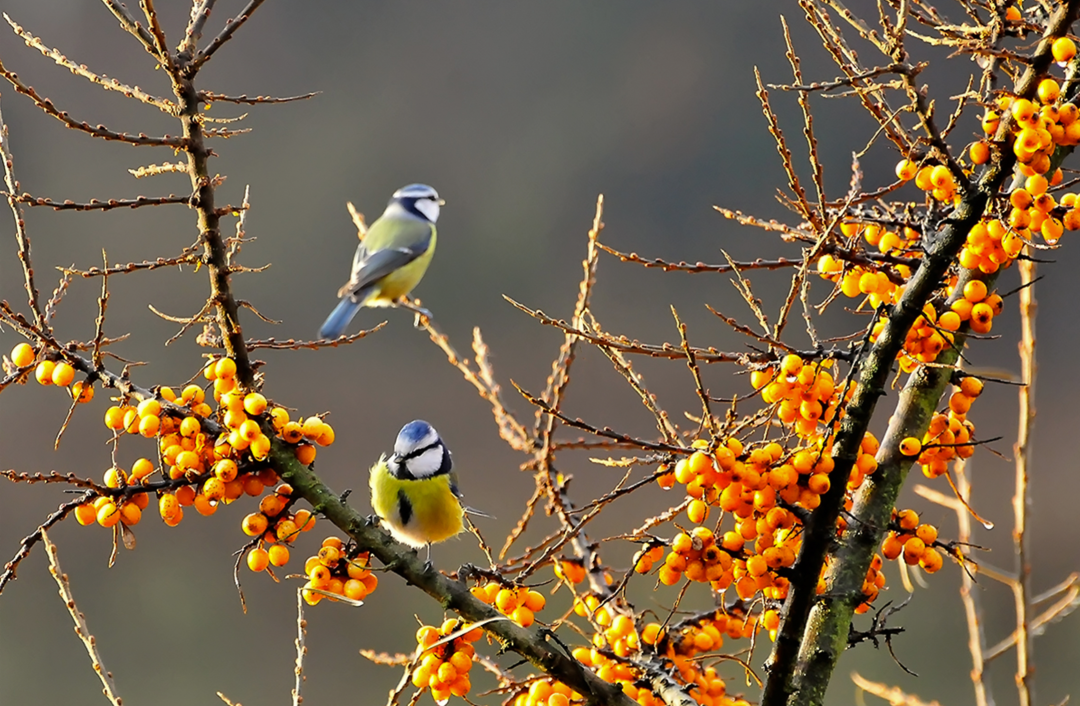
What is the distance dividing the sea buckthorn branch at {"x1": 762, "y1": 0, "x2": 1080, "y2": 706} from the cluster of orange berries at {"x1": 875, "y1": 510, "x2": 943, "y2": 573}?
6 centimetres

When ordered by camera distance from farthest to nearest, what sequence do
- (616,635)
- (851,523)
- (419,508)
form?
(419,508) < (616,635) < (851,523)

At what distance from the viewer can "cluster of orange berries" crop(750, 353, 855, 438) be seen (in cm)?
125

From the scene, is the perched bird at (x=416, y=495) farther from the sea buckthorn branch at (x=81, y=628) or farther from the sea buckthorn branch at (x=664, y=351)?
the sea buckthorn branch at (x=664, y=351)

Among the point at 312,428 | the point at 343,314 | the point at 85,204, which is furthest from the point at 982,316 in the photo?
the point at 343,314

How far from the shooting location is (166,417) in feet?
3.92

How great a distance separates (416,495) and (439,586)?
1.16 m

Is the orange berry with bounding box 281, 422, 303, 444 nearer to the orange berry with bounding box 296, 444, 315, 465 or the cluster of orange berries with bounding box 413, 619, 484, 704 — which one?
the orange berry with bounding box 296, 444, 315, 465

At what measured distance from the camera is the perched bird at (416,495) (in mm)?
2350

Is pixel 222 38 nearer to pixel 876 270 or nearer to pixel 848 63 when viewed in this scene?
pixel 848 63

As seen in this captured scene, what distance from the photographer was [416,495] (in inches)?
93.0

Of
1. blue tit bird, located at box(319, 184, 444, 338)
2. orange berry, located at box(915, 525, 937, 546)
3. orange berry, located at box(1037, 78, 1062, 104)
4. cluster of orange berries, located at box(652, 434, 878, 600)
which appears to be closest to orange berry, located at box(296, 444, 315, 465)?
cluster of orange berries, located at box(652, 434, 878, 600)

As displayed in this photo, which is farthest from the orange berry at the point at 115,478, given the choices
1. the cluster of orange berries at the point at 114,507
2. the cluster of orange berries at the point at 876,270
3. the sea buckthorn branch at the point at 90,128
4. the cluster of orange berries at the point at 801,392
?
the cluster of orange berries at the point at 876,270

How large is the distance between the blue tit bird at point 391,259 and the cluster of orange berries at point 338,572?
7.42ft

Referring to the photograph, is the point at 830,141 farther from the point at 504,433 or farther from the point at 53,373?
the point at 53,373
